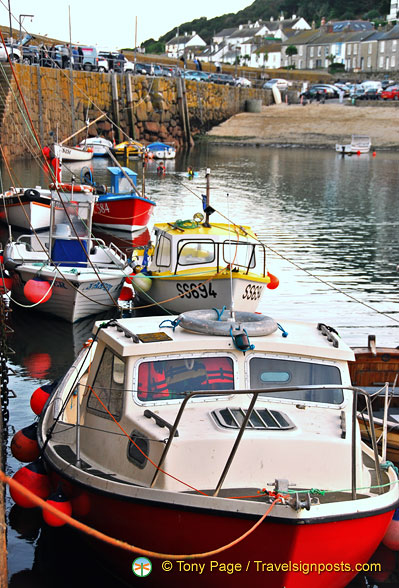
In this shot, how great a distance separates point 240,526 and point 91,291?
1063 centimetres

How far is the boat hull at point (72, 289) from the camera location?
16.0 m

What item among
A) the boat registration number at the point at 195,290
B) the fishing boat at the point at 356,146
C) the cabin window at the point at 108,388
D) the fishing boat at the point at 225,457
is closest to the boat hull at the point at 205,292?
the boat registration number at the point at 195,290

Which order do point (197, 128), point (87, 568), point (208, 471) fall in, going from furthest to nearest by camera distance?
point (197, 128) → point (87, 568) → point (208, 471)

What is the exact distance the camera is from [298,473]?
670 centimetres

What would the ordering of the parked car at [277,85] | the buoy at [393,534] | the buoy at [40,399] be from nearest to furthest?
the buoy at [393,534] < the buoy at [40,399] < the parked car at [277,85]

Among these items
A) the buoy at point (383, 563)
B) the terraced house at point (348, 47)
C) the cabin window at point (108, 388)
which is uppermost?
the terraced house at point (348, 47)

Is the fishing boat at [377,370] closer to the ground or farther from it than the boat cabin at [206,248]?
closer to the ground

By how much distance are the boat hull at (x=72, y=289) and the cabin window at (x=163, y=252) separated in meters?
0.88

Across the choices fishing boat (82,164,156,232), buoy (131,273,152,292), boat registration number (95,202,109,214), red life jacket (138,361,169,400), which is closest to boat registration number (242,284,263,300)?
buoy (131,273,152,292)

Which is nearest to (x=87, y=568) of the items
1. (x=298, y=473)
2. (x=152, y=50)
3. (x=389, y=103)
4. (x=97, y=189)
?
(x=298, y=473)

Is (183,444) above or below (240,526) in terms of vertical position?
above

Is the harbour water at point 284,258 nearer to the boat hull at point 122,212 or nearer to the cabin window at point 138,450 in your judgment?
the boat hull at point 122,212

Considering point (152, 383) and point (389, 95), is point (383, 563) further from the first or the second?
point (389, 95)

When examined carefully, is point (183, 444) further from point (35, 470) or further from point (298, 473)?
point (35, 470)
